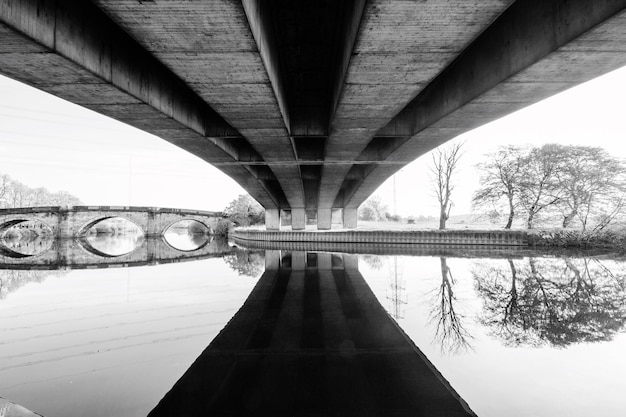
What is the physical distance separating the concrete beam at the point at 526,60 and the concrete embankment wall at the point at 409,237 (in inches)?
712

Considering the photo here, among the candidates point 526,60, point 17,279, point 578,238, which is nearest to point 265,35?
point 526,60

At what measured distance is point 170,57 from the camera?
20.9 ft

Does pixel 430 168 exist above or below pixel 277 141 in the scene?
above

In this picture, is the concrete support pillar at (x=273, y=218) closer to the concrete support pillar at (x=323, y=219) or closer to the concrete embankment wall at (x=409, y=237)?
the concrete embankment wall at (x=409, y=237)

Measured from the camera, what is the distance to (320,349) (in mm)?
5043

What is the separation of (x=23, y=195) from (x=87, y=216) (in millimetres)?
31869

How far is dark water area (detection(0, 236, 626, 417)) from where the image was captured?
357cm

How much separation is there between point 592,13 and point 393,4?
9.90ft

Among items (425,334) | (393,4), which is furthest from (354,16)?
(425,334)

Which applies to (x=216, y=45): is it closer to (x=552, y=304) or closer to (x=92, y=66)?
(x=92, y=66)

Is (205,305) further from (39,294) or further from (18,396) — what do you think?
(39,294)

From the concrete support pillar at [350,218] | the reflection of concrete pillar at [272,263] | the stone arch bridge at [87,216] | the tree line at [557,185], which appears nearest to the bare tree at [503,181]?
the tree line at [557,185]

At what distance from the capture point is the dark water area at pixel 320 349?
3570 millimetres

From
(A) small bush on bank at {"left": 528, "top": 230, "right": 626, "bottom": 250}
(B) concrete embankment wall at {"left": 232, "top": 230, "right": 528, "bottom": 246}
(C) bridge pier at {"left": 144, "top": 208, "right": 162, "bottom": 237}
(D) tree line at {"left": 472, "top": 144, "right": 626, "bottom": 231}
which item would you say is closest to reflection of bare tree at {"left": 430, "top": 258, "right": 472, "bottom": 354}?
(B) concrete embankment wall at {"left": 232, "top": 230, "right": 528, "bottom": 246}
